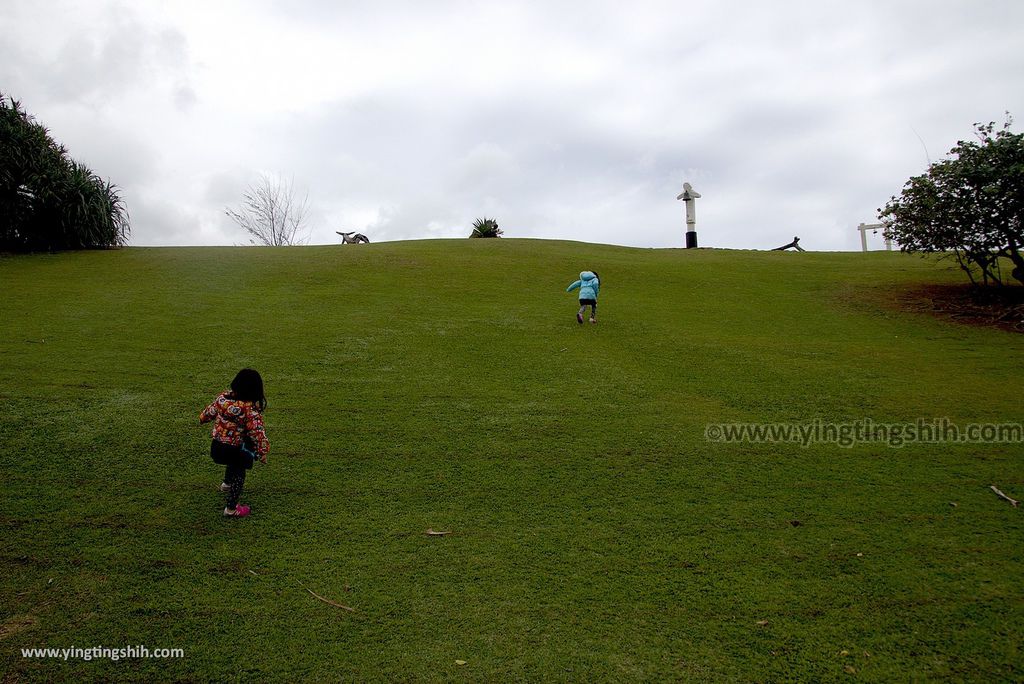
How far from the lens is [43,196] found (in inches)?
751

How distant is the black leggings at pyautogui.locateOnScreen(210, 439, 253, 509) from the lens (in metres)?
5.34

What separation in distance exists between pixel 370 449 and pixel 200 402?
2876mm

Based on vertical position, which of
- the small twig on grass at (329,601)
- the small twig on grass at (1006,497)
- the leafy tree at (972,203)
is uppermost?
the leafy tree at (972,203)

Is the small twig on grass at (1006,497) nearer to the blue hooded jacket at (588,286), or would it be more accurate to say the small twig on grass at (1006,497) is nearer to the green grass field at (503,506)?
the green grass field at (503,506)

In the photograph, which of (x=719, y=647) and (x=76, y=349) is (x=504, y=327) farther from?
(x=719, y=647)

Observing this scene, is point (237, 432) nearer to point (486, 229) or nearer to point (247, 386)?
point (247, 386)

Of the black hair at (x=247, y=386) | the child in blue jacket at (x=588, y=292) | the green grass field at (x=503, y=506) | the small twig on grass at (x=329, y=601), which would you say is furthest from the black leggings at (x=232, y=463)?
the child in blue jacket at (x=588, y=292)

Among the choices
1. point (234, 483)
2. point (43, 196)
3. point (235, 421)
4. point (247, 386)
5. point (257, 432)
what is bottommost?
point (234, 483)

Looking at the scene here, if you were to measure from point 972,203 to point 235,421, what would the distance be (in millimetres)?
15843

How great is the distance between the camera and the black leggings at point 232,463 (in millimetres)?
5344

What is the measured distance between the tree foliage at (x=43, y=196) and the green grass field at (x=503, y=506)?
9.15 meters

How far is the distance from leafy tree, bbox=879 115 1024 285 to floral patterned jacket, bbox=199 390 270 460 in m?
15.2

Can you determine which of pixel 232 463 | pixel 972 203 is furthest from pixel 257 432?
pixel 972 203

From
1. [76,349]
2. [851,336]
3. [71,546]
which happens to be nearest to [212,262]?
[76,349]
